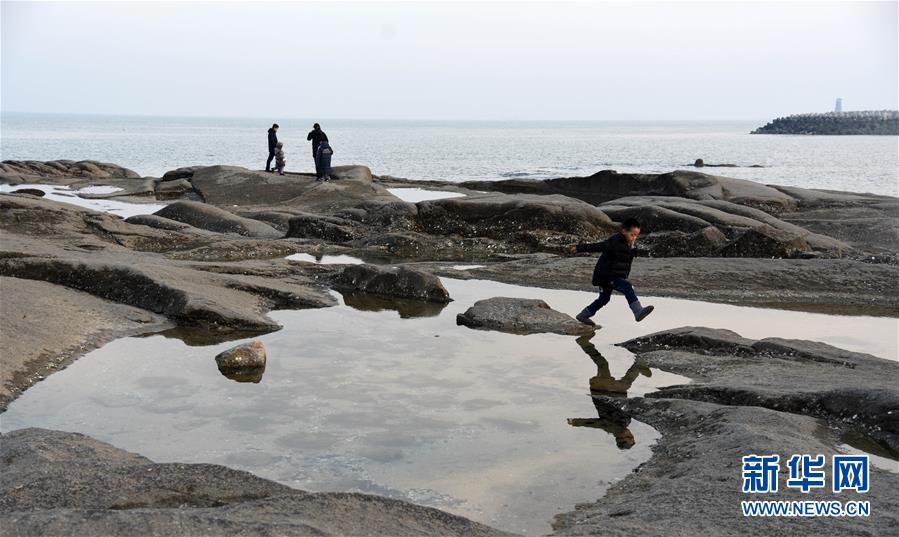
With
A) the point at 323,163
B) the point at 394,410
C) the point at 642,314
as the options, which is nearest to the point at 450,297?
the point at 642,314

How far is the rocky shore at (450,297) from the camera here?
480 cm

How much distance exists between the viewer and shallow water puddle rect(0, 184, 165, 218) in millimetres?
24223

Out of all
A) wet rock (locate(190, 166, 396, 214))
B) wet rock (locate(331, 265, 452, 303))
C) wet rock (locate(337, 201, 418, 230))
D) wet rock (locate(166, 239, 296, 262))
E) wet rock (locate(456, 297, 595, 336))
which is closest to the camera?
wet rock (locate(456, 297, 595, 336))

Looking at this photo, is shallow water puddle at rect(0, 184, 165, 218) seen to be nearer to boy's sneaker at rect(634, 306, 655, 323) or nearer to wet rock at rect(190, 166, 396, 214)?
wet rock at rect(190, 166, 396, 214)

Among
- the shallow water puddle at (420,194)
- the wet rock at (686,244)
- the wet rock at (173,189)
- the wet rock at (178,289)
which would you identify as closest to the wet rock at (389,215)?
the wet rock at (686,244)

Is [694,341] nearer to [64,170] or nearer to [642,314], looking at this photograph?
[642,314]

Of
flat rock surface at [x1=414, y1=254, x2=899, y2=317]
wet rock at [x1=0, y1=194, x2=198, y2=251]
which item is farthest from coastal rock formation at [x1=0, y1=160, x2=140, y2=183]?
flat rock surface at [x1=414, y1=254, x2=899, y2=317]

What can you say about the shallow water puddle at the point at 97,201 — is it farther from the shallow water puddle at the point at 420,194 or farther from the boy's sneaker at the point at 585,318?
the boy's sneaker at the point at 585,318

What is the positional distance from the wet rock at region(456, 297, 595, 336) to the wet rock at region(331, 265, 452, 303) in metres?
1.44

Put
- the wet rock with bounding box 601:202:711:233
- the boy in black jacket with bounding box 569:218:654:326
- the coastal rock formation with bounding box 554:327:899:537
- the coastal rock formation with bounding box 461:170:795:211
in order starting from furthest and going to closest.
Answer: the coastal rock formation with bounding box 461:170:795:211 → the wet rock with bounding box 601:202:711:233 → the boy in black jacket with bounding box 569:218:654:326 → the coastal rock formation with bounding box 554:327:899:537

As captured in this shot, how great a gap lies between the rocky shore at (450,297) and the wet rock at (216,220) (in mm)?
65

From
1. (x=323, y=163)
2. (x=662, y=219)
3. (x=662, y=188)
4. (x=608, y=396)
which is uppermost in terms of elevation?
(x=323, y=163)

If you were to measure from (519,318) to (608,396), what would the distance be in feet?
9.21

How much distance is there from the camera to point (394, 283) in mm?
12602
